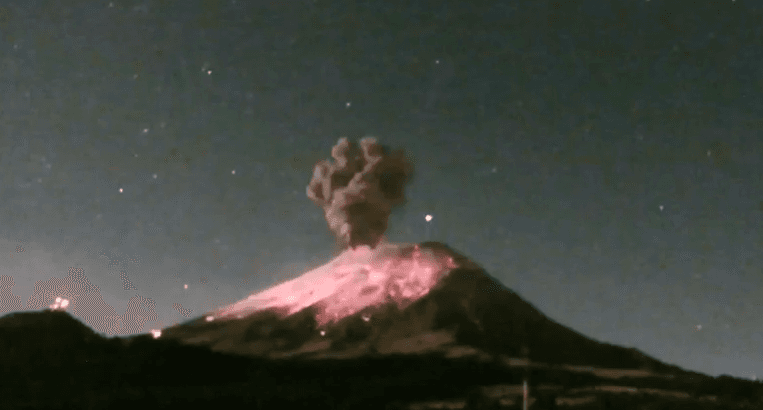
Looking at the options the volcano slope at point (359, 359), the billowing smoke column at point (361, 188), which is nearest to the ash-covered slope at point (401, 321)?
the volcano slope at point (359, 359)

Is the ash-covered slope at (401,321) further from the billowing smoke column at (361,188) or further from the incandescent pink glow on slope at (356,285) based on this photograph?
the billowing smoke column at (361,188)

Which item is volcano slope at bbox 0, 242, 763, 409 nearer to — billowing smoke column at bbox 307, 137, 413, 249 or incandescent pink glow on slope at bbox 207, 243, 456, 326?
incandescent pink glow on slope at bbox 207, 243, 456, 326

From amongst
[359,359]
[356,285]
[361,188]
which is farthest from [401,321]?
[359,359]

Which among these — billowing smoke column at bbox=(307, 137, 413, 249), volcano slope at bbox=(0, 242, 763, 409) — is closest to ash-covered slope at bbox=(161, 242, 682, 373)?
volcano slope at bbox=(0, 242, 763, 409)

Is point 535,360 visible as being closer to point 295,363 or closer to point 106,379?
point 295,363

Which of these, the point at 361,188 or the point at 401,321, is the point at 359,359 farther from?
the point at 361,188

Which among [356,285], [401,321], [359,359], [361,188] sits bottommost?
[359,359]

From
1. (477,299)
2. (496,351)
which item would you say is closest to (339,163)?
(477,299)
